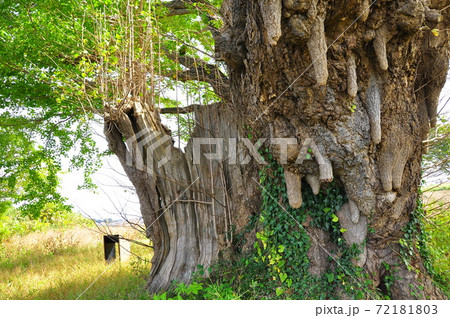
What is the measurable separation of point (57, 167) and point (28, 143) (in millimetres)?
1052

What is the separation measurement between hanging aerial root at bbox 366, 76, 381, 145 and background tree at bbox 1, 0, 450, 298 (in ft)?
0.04

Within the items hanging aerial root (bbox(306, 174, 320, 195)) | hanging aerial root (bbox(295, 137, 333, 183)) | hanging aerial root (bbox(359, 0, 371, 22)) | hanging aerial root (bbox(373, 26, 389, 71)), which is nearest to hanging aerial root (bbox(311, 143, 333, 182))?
hanging aerial root (bbox(295, 137, 333, 183))

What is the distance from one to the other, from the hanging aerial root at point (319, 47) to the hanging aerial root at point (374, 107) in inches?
30.6

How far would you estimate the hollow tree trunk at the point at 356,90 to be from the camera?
2754 mm

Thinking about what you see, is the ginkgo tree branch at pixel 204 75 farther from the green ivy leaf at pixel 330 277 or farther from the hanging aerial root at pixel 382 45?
the green ivy leaf at pixel 330 277

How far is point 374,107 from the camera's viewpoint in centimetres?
312

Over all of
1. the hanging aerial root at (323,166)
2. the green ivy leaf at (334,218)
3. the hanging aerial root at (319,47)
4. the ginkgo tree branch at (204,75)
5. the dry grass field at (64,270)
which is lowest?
the dry grass field at (64,270)

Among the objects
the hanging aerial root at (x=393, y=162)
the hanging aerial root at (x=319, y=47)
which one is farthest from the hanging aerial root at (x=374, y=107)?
the hanging aerial root at (x=319, y=47)

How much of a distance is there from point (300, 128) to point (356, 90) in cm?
63

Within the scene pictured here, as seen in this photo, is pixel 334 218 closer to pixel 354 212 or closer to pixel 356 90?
pixel 354 212

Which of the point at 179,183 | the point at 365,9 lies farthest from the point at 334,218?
the point at 179,183

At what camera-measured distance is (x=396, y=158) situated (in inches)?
130

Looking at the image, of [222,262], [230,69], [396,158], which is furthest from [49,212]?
[396,158]

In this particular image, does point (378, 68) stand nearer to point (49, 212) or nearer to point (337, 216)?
point (337, 216)
